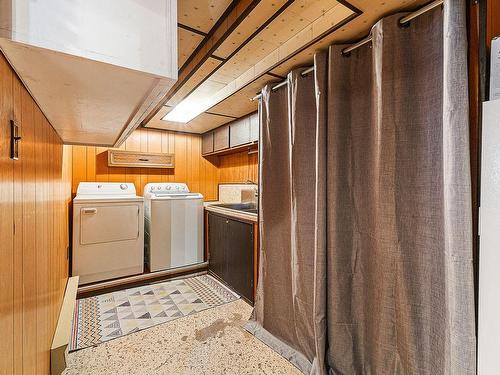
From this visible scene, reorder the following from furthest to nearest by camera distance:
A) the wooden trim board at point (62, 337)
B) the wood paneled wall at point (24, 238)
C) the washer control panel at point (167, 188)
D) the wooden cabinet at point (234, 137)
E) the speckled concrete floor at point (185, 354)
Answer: the washer control panel at point (167, 188) < the wooden cabinet at point (234, 137) < the speckled concrete floor at point (185, 354) < the wooden trim board at point (62, 337) < the wood paneled wall at point (24, 238)

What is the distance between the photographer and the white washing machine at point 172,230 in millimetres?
3010

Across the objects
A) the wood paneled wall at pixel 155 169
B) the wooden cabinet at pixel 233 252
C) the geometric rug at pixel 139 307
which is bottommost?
the geometric rug at pixel 139 307

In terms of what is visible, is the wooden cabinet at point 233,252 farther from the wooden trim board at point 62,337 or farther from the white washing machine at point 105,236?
the wooden trim board at point 62,337

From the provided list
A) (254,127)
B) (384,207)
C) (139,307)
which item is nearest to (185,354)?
(139,307)

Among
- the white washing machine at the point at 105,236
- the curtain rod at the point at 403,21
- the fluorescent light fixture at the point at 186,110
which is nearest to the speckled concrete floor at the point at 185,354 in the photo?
the white washing machine at the point at 105,236

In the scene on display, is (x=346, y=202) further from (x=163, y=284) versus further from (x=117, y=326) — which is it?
(x=163, y=284)

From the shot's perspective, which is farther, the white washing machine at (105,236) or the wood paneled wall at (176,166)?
the wood paneled wall at (176,166)

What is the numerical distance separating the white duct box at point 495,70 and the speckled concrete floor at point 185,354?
5.75 feet

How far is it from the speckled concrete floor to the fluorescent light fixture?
2.11m

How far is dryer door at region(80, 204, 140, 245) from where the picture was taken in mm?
2604

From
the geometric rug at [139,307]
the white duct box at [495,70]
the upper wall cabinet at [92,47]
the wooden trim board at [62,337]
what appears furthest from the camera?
the geometric rug at [139,307]

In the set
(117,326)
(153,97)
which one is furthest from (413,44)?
(117,326)

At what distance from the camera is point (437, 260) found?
1049 millimetres

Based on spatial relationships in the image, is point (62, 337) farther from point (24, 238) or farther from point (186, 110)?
point (186, 110)
